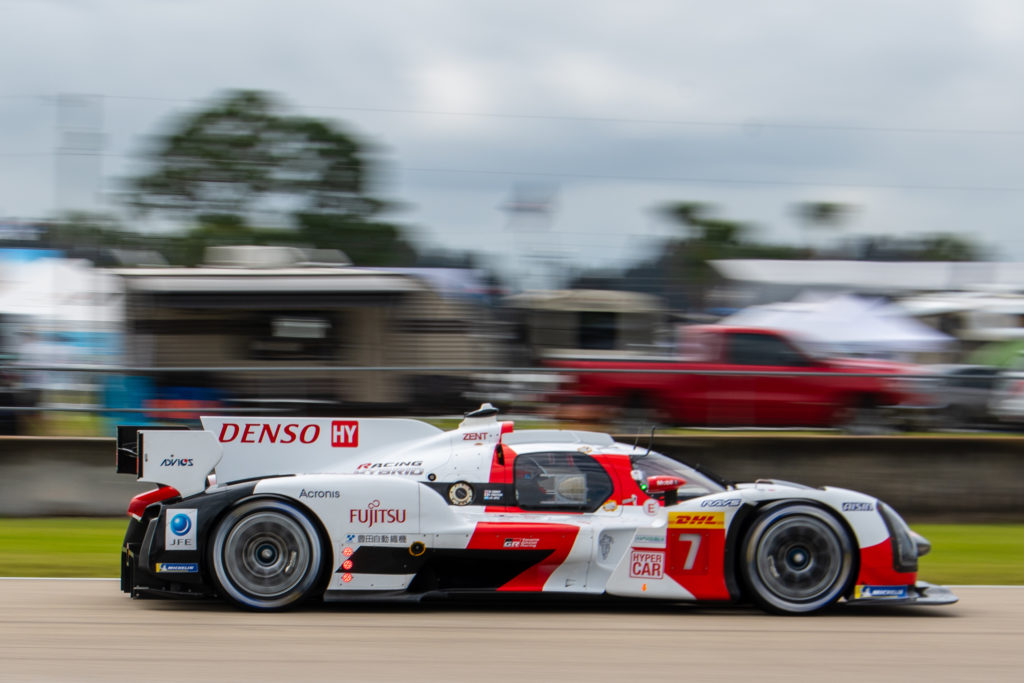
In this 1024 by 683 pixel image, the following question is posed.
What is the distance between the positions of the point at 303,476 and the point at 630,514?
1979 mm

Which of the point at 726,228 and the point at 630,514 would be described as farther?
the point at 726,228

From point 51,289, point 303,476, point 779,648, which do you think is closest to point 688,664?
point 779,648

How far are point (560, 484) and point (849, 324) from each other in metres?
9.30

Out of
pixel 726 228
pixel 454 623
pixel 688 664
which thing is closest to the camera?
pixel 688 664

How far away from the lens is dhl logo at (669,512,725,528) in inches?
263

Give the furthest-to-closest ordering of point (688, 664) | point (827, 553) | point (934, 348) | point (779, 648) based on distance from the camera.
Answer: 1. point (934, 348)
2. point (827, 553)
3. point (779, 648)
4. point (688, 664)

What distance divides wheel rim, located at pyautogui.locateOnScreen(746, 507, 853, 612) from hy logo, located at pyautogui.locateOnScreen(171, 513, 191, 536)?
3.29 metres

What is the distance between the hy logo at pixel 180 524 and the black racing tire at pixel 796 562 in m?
3.25

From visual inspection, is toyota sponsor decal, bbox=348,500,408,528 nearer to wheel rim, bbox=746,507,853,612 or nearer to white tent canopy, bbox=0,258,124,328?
wheel rim, bbox=746,507,853,612

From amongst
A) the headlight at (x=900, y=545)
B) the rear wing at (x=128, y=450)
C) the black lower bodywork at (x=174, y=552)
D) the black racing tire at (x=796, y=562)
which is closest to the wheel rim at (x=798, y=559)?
the black racing tire at (x=796, y=562)

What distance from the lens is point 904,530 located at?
22.5 ft

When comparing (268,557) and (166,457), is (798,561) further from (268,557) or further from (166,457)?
(166,457)

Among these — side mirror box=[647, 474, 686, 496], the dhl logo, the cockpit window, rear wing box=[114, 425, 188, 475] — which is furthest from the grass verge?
the cockpit window

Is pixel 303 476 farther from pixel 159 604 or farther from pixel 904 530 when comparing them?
pixel 904 530
